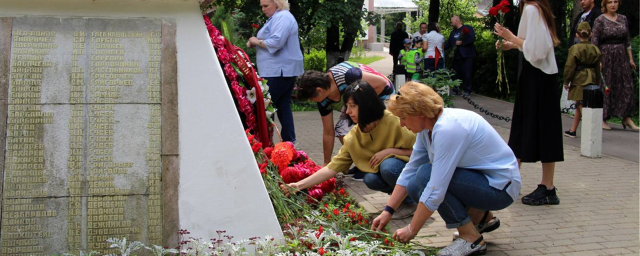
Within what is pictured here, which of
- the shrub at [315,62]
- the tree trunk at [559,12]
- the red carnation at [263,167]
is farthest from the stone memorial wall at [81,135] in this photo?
the shrub at [315,62]

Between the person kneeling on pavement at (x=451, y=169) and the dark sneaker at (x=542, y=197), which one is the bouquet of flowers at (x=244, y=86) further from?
the dark sneaker at (x=542, y=197)

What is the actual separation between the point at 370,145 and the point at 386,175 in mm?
299

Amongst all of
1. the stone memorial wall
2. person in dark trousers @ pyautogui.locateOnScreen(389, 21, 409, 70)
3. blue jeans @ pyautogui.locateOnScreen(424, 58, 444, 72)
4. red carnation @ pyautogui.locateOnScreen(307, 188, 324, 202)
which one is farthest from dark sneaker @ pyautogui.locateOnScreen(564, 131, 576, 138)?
person in dark trousers @ pyautogui.locateOnScreen(389, 21, 409, 70)

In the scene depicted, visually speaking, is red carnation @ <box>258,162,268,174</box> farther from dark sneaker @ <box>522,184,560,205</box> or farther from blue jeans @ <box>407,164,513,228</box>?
dark sneaker @ <box>522,184,560,205</box>

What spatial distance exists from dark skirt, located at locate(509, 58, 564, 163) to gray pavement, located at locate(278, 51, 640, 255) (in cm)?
44

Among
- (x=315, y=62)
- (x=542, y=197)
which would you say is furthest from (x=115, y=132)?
(x=315, y=62)

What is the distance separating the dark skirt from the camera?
562 centimetres

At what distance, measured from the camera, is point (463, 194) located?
420 cm

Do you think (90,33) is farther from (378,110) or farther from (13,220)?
(378,110)

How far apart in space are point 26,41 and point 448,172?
248 centimetres

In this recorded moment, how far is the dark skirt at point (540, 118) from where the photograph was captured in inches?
221

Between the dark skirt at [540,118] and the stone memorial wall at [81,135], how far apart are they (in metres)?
3.03

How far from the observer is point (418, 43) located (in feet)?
49.8

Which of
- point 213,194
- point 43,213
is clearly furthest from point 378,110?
point 43,213
